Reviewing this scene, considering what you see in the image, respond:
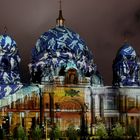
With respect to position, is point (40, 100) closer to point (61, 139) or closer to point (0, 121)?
point (0, 121)

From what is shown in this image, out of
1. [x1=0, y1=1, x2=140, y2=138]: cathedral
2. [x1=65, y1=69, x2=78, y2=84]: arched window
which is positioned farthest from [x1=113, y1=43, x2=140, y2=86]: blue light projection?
[x1=65, y1=69, x2=78, y2=84]: arched window

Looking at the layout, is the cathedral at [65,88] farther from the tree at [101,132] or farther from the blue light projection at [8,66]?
the tree at [101,132]

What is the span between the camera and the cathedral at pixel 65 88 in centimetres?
8350

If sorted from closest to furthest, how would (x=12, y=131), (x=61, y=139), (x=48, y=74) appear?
(x=61, y=139) < (x=12, y=131) < (x=48, y=74)

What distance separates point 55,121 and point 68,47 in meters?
14.1

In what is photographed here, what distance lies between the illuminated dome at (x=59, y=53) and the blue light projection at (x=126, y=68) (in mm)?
4128

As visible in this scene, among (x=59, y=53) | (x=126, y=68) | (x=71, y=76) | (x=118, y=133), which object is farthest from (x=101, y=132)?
(x=59, y=53)

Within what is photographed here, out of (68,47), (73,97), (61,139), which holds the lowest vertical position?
(61,139)

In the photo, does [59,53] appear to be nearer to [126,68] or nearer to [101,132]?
[126,68]

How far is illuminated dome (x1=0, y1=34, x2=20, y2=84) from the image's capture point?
285ft

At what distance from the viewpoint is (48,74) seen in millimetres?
89562

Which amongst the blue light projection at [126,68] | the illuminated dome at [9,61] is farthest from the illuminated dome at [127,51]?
the illuminated dome at [9,61]

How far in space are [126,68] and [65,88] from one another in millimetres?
11044

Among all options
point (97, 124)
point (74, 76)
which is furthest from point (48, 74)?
point (97, 124)
